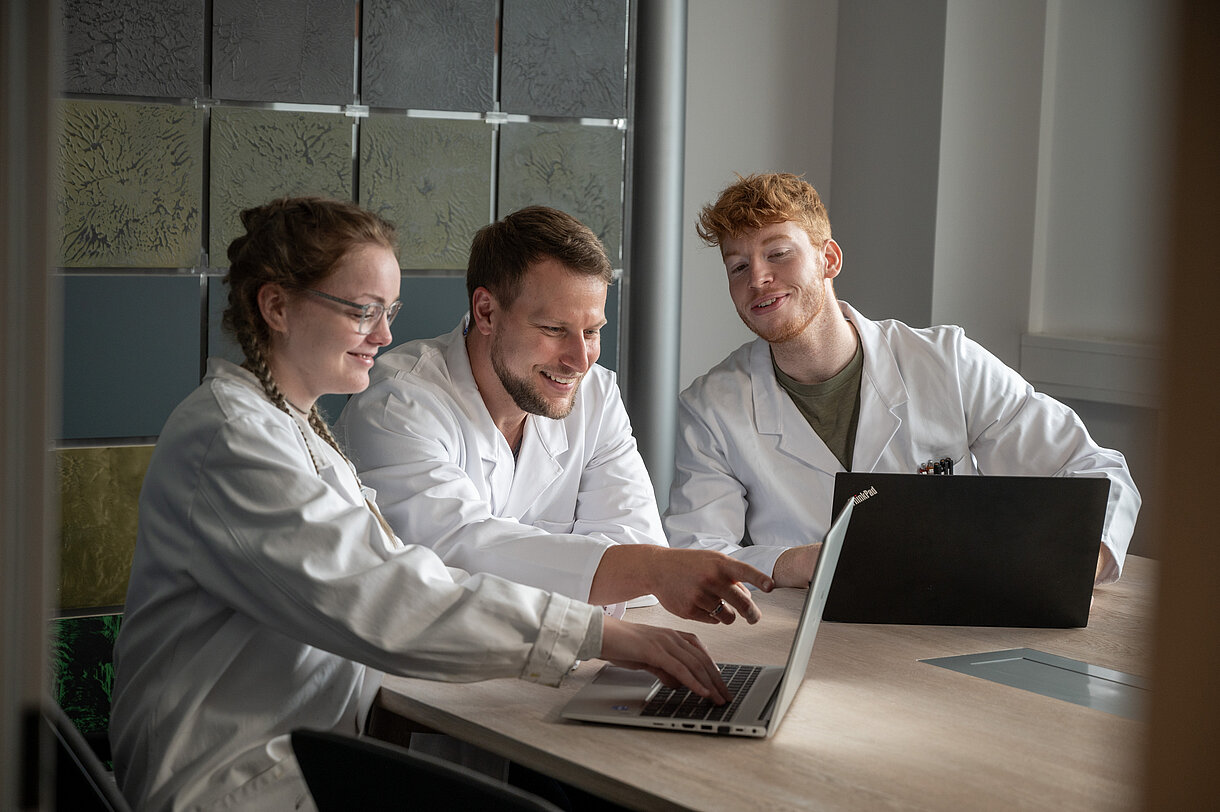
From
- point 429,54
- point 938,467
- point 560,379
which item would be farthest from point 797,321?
point 429,54

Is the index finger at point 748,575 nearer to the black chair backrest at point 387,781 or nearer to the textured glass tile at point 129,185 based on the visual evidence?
the black chair backrest at point 387,781

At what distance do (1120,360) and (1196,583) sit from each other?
9.39ft

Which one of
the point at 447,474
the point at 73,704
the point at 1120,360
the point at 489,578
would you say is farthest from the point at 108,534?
the point at 1120,360

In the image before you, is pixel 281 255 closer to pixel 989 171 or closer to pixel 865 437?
pixel 865 437

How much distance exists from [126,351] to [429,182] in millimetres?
797

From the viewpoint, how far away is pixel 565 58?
3006mm

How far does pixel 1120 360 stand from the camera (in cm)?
305

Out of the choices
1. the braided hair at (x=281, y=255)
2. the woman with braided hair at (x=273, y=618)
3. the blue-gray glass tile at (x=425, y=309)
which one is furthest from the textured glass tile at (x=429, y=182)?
the woman with braided hair at (x=273, y=618)

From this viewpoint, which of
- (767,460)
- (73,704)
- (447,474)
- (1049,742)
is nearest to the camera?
(1049,742)

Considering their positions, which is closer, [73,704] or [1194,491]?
[1194,491]

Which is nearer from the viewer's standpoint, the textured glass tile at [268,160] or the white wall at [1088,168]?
the textured glass tile at [268,160]

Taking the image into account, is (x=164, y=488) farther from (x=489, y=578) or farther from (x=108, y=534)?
(x=108, y=534)

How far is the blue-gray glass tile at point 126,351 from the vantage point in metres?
2.53

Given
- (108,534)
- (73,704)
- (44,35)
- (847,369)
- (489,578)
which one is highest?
(44,35)
